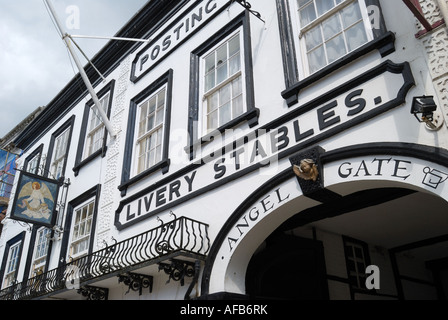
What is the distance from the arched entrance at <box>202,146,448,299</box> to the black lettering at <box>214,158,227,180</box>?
0.78m

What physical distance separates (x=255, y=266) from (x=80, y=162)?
6090 mm

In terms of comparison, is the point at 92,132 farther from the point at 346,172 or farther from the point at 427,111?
the point at 427,111

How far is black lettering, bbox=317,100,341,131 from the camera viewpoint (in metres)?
5.09

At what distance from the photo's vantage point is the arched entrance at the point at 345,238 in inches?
183

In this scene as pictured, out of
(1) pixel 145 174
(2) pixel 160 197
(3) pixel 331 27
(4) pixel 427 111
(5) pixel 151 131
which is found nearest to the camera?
(4) pixel 427 111

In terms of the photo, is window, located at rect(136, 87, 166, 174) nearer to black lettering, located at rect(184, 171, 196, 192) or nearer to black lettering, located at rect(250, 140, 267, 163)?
black lettering, located at rect(184, 171, 196, 192)

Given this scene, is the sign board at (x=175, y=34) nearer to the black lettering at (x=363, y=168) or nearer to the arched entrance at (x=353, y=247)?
the arched entrance at (x=353, y=247)

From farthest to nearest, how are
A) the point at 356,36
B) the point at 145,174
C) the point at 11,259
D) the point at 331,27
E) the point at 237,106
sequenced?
the point at 11,259 < the point at 145,174 < the point at 237,106 < the point at 331,27 < the point at 356,36

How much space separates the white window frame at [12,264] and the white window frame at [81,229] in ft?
10.2

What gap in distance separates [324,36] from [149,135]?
13.6 feet

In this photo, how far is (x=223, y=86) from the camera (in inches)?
284

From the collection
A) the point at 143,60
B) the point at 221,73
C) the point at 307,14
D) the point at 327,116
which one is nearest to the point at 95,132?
the point at 143,60

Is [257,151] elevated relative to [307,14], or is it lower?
lower
